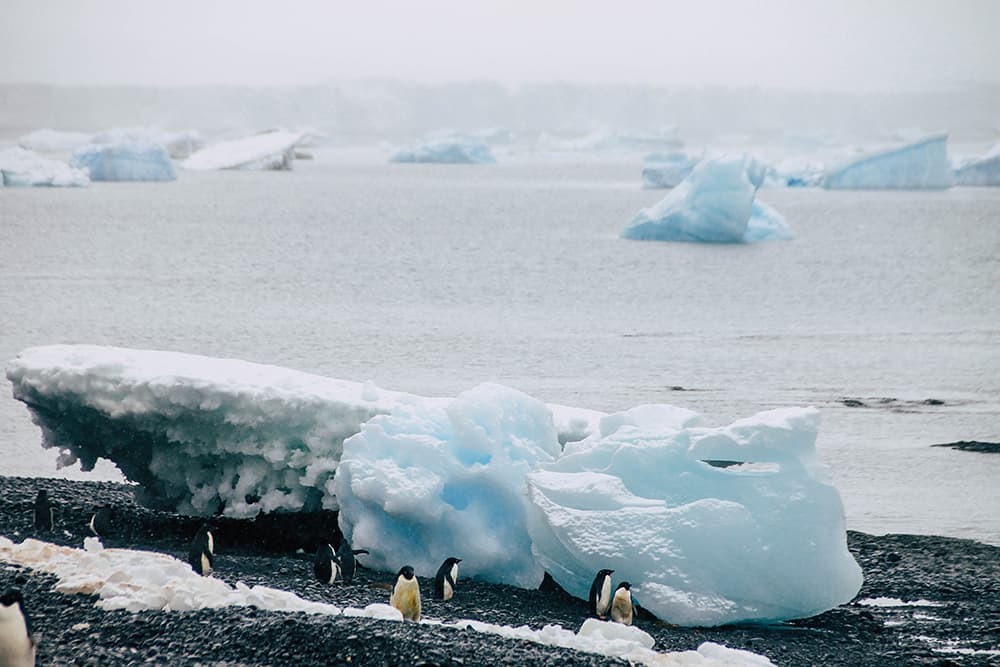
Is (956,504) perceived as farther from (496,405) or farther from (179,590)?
(179,590)

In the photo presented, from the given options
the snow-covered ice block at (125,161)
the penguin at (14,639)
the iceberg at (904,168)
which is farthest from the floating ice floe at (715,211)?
the penguin at (14,639)

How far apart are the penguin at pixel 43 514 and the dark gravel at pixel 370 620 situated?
0.04 metres

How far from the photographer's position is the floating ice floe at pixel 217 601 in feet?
9.79

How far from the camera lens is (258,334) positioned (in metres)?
10.5

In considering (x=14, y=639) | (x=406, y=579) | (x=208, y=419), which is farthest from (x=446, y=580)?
(x=14, y=639)

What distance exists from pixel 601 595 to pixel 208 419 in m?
1.49

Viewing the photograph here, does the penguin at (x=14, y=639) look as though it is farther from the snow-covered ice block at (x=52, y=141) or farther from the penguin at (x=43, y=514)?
the snow-covered ice block at (x=52, y=141)

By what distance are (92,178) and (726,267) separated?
42.0 ft

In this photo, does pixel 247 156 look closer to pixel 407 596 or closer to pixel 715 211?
pixel 715 211

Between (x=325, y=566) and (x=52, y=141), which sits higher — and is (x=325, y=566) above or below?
below

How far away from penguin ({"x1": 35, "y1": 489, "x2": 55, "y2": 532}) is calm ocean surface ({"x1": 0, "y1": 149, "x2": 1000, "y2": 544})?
1.31 meters

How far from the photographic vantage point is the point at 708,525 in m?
3.80

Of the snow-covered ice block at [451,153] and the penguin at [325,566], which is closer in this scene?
the penguin at [325,566]

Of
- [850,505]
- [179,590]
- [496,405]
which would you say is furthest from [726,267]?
[179,590]
